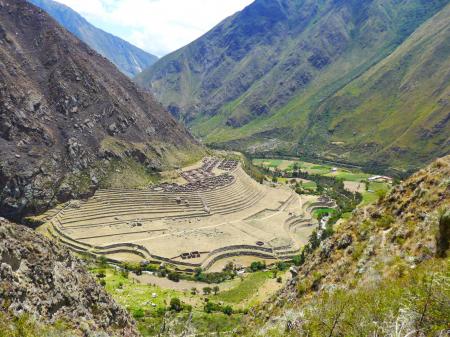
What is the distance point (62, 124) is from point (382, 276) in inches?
3538

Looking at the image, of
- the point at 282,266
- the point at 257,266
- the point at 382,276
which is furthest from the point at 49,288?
the point at 282,266

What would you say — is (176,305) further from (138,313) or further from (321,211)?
(321,211)

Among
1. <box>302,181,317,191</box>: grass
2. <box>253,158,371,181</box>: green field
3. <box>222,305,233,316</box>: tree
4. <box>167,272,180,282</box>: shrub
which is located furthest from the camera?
<box>253,158,371,181</box>: green field

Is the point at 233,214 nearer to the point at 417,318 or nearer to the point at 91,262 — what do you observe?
the point at 91,262

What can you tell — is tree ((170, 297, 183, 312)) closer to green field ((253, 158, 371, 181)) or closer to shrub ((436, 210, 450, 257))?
shrub ((436, 210, 450, 257))

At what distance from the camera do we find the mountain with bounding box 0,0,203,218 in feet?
268

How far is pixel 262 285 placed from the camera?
192 ft

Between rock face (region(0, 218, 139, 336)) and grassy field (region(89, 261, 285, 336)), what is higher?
rock face (region(0, 218, 139, 336))

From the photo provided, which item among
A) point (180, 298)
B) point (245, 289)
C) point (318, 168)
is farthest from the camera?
point (318, 168)

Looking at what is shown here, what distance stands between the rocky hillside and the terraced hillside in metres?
39.7

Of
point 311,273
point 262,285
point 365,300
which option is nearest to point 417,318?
point 365,300

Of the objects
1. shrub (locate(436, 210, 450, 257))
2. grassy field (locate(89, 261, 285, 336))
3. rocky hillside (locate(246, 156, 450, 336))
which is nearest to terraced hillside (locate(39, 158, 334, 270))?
grassy field (locate(89, 261, 285, 336))

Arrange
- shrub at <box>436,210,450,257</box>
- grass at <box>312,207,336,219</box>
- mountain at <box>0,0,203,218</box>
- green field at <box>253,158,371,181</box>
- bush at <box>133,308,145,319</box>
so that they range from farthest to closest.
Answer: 1. green field at <box>253,158,371,181</box>
2. grass at <box>312,207,336,219</box>
3. mountain at <box>0,0,203,218</box>
4. bush at <box>133,308,145,319</box>
5. shrub at <box>436,210,450,257</box>

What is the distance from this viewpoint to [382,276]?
784 inches
